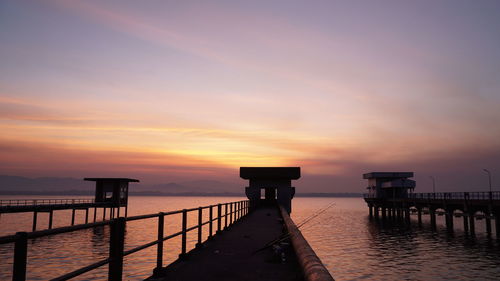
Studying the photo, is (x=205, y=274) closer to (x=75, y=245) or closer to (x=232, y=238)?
(x=232, y=238)

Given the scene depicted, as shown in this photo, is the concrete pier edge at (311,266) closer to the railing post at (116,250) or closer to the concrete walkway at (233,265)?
the concrete walkway at (233,265)

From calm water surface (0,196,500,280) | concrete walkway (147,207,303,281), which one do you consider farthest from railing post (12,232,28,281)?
calm water surface (0,196,500,280)

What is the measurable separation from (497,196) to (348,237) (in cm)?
1607

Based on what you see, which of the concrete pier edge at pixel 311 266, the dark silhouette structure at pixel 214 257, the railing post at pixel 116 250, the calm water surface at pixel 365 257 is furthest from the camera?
the calm water surface at pixel 365 257

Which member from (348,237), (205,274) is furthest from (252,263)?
(348,237)

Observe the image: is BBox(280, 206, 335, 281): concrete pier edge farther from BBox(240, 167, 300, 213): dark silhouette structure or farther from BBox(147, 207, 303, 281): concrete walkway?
BBox(240, 167, 300, 213): dark silhouette structure

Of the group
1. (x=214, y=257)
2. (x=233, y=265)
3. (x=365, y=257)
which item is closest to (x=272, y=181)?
(x=365, y=257)

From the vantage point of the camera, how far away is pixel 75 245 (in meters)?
38.1

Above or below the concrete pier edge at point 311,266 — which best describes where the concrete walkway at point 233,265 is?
below

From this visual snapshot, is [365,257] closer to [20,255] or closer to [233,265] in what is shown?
[233,265]

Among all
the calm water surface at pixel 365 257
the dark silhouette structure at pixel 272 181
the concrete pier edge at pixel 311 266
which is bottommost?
the calm water surface at pixel 365 257

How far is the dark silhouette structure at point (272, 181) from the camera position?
39.7 meters

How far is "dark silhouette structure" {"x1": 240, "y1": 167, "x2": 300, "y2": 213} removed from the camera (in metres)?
39.7

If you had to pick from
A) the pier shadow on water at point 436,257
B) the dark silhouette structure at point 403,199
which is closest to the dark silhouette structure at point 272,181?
the pier shadow on water at point 436,257
